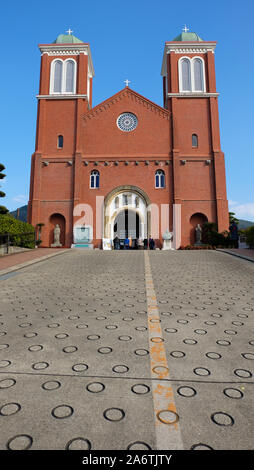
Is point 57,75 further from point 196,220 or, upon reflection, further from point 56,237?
point 196,220

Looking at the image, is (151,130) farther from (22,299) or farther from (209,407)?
(209,407)

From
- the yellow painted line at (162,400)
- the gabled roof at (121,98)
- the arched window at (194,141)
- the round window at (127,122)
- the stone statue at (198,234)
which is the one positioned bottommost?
the yellow painted line at (162,400)

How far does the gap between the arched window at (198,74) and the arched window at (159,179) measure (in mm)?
8609

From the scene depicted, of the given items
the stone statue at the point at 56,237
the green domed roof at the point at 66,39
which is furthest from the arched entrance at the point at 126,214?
the green domed roof at the point at 66,39

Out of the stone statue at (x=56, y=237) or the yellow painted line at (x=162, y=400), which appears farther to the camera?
the stone statue at (x=56, y=237)

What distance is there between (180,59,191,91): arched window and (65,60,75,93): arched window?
967 centimetres

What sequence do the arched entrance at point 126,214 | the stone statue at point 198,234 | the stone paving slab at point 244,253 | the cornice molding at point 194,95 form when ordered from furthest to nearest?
the cornice molding at point 194,95, the arched entrance at point 126,214, the stone statue at point 198,234, the stone paving slab at point 244,253

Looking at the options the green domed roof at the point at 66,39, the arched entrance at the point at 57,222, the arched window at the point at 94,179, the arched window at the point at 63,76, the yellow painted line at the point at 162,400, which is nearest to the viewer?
the yellow painted line at the point at 162,400

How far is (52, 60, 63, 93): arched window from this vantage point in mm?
22656

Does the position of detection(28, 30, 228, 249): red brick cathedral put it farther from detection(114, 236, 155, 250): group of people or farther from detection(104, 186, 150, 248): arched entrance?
detection(114, 236, 155, 250): group of people

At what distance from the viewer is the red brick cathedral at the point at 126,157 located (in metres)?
20.7

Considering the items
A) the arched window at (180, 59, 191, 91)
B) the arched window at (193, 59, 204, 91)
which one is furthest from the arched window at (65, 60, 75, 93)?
the arched window at (193, 59, 204, 91)

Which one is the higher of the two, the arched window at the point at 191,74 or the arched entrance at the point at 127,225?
the arched window at the point at 191,74

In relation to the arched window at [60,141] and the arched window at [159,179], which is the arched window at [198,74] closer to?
the arched window at [159,179]
